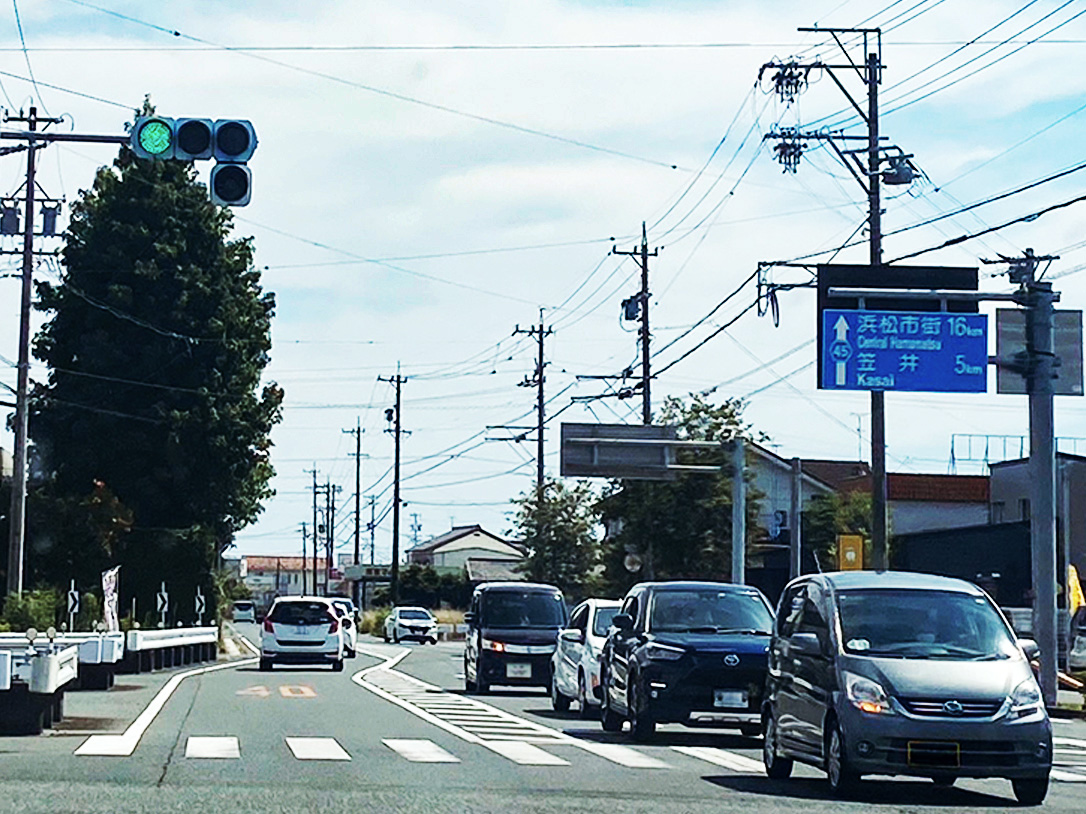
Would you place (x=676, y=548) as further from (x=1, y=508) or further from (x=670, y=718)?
(x=670, y=718)

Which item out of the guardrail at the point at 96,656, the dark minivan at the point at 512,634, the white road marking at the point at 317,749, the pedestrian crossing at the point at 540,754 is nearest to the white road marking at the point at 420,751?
the pedestrian crossing at the point at 540,754

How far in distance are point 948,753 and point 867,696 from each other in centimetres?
73

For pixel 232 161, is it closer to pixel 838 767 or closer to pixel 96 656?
pixel 838 767

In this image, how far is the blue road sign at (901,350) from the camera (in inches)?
1240

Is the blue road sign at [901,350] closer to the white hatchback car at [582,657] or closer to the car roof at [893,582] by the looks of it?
the white hatchback car at [582,657]

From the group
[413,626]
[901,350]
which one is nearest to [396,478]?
[413,626]

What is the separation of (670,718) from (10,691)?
23.8 feet

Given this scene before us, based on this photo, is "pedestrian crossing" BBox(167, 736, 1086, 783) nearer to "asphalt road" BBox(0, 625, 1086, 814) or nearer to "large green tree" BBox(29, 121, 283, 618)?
"asphalt road" BBox(0, 625, 1086, 814)

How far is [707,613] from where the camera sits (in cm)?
2139

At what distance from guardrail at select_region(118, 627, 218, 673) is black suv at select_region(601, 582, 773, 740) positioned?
716 inches

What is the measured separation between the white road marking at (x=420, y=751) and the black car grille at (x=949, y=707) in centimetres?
495

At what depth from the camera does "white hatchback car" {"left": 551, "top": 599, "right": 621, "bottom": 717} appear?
2472cm

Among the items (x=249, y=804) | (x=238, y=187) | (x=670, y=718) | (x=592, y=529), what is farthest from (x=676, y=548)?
(x=249, y=804)

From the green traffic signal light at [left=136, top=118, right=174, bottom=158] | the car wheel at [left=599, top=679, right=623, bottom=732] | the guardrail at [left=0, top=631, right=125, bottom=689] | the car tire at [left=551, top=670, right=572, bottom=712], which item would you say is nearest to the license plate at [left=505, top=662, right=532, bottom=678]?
the car tire at [left=551, top=670, right=572, bottom=712]
